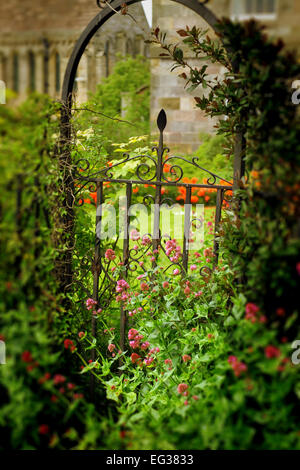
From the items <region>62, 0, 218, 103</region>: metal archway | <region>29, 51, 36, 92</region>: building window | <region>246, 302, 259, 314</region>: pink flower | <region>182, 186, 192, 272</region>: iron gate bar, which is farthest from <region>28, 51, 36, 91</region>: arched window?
<region>246, 302, 259, 314</region>: pink flower

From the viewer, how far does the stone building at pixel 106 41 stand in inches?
238

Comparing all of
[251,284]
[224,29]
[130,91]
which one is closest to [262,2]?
[130,91]

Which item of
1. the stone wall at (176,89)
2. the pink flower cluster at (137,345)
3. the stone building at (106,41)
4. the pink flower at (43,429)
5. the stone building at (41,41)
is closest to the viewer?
the pink flower at (43,429)

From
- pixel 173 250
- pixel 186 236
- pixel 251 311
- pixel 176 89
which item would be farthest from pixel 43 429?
pixel 176 89

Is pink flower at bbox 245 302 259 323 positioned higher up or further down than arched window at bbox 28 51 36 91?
further down

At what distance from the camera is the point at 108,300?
8.32 feet

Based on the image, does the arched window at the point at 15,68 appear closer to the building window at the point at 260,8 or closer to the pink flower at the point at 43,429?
the building window at the point at 260,8

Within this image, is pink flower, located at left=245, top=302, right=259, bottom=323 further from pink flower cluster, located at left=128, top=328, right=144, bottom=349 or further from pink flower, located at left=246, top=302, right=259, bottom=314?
pink flower cluster, located at left=128, top=328, right=144, bottom=349

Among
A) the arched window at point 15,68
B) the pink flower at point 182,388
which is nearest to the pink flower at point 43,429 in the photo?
the pink flower at point 182,388

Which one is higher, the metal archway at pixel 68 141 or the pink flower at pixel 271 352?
the metal archway at pixel 68 141

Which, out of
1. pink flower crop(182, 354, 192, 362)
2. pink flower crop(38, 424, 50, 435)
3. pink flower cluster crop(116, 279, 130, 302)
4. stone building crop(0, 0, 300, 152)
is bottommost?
pink flower crop(38, 424, 50, 435)

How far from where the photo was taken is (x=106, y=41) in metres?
8.08

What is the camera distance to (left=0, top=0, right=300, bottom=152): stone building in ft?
19.8
